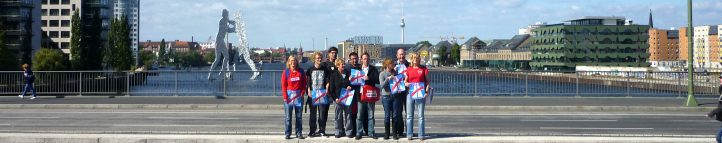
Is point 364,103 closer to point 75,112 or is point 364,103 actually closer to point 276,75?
point 75,112

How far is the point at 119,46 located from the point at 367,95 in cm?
8102

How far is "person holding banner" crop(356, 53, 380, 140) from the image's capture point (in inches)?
448

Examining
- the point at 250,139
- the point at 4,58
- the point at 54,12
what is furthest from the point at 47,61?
the point at 250,139

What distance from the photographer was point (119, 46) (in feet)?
284

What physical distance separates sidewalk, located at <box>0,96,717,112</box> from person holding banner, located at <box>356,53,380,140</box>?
9.58 m

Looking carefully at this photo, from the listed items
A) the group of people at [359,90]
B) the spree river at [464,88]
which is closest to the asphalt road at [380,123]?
the group of people at [359,90]

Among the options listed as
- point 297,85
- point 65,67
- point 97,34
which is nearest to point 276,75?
point 297,85

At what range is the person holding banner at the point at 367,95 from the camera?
1138 centimetres

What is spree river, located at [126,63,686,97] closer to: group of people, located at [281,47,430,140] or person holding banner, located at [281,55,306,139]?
group of people, located at [281,47,430,140]

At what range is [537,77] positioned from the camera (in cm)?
2716

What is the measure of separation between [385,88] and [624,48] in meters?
146

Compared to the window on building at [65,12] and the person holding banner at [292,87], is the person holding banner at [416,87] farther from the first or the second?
the window on building at [65,12]

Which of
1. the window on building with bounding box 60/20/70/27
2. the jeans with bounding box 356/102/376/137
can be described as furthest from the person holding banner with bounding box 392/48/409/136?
the window on building with bounding box 60/20/70/27

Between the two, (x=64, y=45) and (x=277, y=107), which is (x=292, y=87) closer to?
(x=277, y=107)
